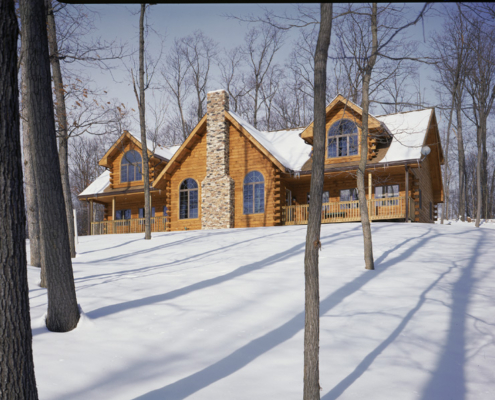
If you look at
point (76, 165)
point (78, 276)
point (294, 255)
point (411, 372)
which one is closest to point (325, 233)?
point (294, 255)

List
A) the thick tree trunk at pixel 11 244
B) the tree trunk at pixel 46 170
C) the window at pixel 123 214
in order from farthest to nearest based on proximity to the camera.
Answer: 1. the window at pixel 123 214
2. the tree trunk at pixel 46 170
3. the thick tree trunk at pixel 11 244

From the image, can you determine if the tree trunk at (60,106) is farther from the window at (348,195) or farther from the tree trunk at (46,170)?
the window at (348,195)

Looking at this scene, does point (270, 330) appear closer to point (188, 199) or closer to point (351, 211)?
point (351, 211)

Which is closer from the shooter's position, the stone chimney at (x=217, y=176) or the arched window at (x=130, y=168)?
the stone chimney at (x=217, y=176)

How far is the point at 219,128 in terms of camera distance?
70.3 feet

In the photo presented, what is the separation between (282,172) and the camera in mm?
20656

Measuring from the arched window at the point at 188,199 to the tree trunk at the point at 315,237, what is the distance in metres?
17.2

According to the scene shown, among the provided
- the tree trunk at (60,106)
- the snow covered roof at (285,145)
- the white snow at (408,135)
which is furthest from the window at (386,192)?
the tree trunk at (60,106)

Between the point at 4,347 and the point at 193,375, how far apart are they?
2368 millimetres

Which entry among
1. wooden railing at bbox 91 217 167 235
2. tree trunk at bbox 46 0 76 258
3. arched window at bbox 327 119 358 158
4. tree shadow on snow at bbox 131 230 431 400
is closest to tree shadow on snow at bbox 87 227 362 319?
tree shadow on snow at bbox 131 230 431 400

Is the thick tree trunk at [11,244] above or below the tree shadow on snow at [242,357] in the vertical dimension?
above

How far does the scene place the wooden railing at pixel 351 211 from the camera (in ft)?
61.8

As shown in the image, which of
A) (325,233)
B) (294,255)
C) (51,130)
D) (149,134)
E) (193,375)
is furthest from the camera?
(149,134)

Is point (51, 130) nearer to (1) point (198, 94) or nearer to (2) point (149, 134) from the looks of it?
→ (2) point (149, 134)
